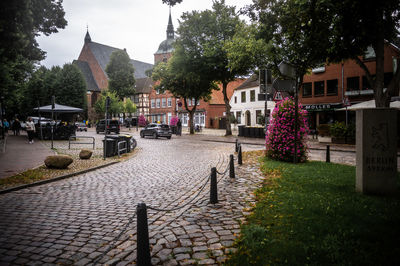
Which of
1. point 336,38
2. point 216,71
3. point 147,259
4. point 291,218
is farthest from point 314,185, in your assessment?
point 216,71

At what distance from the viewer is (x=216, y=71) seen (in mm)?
26703

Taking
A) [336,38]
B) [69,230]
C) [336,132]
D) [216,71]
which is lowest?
[69,230]

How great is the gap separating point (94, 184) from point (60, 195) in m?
1.17

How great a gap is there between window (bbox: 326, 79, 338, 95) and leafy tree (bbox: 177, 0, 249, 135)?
38.9ft

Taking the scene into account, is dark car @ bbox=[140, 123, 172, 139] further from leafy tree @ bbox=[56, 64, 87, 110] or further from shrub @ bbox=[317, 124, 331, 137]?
leafy tree @ bbox=[56, 64, 87, 110]

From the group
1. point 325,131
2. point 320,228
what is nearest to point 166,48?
point 325,131

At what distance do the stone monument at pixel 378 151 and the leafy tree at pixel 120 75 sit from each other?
59.0 meters

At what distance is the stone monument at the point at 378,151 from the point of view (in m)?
5.32

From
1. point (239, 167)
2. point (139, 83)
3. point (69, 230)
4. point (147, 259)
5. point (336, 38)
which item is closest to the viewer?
point (147, 259)

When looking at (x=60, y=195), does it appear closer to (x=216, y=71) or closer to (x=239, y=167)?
(x=239, y=167)

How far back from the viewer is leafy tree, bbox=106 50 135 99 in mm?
59938

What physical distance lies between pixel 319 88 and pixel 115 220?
32.1m

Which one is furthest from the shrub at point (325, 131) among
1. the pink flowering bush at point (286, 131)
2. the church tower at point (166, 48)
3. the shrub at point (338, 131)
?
the church tower at point (166, 48)

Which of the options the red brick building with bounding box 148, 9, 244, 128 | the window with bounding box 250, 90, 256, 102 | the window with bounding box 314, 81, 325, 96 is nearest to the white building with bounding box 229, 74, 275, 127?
the window with bounding box 250, 90, 256, 102
